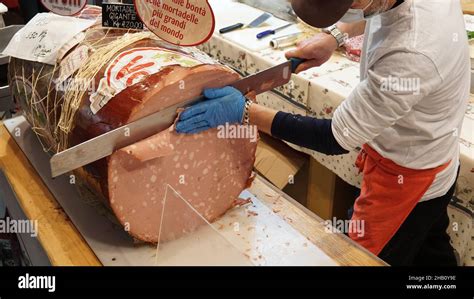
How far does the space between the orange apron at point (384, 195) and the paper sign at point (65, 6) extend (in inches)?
38.0

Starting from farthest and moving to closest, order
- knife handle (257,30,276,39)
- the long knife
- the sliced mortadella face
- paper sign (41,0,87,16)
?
1. knife handle (257,30,276,39)
2. paper sign (41,0,87,16)
3. the sliced mortadella face
4. the long knife

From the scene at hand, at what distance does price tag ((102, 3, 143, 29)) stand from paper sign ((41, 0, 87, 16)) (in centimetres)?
12

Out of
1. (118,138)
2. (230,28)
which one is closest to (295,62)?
(118,138)

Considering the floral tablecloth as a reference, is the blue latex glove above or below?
above

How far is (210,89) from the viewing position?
1248 millimetres

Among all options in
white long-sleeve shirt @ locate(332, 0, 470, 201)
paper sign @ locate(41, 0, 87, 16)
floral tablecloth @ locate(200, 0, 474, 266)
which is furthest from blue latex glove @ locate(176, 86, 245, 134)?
floral tablecloth @ locate(200, 0, 474, 266)

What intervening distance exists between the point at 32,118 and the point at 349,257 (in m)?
1.03

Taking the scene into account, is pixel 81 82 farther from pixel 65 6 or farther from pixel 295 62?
pixel 295 62

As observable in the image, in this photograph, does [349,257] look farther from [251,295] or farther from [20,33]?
[20,33]

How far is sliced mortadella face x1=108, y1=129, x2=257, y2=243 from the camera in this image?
117 centimetres

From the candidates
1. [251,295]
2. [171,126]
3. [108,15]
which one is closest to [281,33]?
[108,15]

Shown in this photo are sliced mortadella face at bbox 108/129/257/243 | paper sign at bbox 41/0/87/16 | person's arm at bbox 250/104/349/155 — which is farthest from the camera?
paper sign at bbox 41/0/87/16

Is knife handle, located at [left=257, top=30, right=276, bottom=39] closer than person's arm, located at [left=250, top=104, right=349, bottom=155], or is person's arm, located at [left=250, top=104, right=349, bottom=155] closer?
person's arm, located at [left=250, top=104, right=349, bottom=155]

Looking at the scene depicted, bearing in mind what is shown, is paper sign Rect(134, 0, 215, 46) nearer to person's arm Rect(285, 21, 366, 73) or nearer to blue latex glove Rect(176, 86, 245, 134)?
blue latex glove Rect(176, 86, 245, 134)
